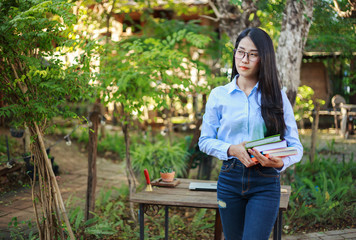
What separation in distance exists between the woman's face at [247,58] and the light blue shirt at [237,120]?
0.10m

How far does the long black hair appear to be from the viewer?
218 cm

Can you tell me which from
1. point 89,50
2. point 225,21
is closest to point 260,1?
point 225,21

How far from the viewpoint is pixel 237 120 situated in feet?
7.34

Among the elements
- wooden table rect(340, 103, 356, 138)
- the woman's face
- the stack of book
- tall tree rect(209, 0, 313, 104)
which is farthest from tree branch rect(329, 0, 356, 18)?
the stack of book

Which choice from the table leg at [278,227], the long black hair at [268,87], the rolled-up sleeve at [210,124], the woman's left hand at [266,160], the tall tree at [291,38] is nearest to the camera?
the woman's left hand at [266,160]

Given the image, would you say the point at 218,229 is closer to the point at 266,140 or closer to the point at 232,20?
the point at 266,140

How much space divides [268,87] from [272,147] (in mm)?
381

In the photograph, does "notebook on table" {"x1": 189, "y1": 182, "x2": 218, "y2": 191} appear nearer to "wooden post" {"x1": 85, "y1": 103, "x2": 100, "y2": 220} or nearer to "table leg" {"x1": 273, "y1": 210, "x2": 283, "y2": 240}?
"table leg" {"x1": 273, "y1": 210, "x2": 283, "y2": 240}

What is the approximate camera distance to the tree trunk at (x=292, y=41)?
4762 millimetres

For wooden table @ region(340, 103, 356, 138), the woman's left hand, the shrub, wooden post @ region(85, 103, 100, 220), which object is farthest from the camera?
wooden table @ region(340, 103, 356, 138)

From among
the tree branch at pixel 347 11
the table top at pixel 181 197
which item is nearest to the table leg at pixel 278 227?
the table top at pixel 181 197

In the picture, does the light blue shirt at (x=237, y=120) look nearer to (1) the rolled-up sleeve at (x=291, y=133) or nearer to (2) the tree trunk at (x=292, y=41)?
(1) the rolled-up sleeve at (x=291, y=133)

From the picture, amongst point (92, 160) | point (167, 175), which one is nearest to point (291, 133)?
point (167, 175)

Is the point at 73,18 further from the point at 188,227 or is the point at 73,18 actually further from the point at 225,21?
the point at 225,21
